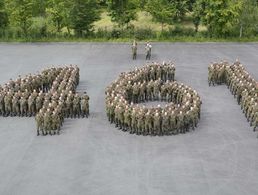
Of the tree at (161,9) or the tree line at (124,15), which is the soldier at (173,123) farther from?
the tree at (161,9)

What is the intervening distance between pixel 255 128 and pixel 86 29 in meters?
24.1

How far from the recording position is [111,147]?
23062 millimetres

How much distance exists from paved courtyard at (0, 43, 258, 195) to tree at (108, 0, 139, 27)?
1465 cm

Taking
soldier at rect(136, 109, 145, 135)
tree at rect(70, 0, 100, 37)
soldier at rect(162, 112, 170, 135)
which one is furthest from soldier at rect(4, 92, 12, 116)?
tree at rect(70, 0, 100, 37)

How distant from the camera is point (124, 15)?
149 feet

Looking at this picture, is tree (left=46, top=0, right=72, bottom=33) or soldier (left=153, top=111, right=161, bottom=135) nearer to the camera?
soldier (left=153, top=111, right=161, bottom=135)

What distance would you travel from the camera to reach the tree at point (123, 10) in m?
45.2

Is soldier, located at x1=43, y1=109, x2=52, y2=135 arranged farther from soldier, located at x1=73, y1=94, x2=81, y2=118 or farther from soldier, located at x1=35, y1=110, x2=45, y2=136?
soldier, located at x1=73, y1=94, x2=81, y2=118

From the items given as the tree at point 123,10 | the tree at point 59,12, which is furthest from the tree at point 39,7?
the tree at point 123,10

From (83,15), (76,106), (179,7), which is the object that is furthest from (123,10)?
(76,106)

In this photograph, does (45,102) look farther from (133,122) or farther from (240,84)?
(240,84)

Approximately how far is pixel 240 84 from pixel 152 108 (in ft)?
21.7

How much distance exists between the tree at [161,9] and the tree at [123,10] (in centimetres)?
157

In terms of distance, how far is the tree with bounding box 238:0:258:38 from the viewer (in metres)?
42.9
